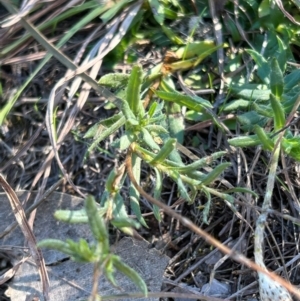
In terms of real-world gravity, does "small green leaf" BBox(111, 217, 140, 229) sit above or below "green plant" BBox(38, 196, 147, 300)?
below

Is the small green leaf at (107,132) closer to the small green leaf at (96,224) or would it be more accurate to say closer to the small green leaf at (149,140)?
the small green leaf at (149,140)

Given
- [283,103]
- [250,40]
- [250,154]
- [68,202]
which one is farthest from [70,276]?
[250,40]

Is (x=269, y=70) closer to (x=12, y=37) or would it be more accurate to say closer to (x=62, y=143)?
(x=62, y=143)

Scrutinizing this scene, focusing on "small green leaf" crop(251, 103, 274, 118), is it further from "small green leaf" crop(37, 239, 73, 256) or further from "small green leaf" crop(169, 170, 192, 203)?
"small green leaf" crop(37, 239, 73, 256)

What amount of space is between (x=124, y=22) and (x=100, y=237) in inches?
40.5

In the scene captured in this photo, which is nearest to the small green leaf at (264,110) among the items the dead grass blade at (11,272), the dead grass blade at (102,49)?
the dead grass blade at (102,49)

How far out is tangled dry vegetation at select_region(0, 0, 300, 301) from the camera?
1.96 meters

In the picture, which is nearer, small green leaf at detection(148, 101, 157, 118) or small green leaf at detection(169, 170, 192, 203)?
small green leaf at detection(169, 170, 192, 203)

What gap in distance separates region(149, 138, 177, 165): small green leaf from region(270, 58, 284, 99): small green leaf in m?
0.48

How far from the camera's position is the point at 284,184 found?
6.59ft

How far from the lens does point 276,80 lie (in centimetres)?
191

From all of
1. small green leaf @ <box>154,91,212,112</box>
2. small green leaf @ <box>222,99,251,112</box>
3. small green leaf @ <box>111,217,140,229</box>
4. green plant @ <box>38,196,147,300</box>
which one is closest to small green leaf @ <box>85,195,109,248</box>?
green plant @ <box>38,196,147,300</box>

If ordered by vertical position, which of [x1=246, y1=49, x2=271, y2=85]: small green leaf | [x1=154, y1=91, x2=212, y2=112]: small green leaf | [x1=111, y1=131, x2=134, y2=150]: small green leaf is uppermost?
[x1=111, y1=131, x2=134, y2=150]: small green leaf

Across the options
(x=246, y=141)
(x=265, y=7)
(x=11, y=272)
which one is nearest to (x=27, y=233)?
(x=11, y=272)
